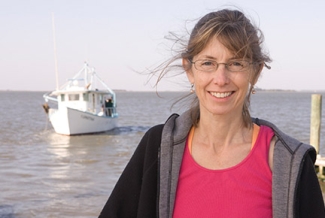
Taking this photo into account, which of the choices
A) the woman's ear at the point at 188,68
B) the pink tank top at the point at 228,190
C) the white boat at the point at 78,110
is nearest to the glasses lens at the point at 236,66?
the woman's ear at the point at 188,68

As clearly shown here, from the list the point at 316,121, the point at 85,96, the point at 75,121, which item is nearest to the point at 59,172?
the point at 316,121

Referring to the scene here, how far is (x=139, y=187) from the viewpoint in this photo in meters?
1.92

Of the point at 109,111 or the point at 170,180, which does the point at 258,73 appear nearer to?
the point at 170,180

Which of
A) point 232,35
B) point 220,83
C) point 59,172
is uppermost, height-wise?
point 232,35

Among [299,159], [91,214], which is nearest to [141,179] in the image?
[299,159]

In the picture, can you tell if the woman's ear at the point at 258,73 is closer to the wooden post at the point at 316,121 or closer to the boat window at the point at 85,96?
the wooden post at the point at 316,121

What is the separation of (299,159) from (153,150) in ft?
1.69

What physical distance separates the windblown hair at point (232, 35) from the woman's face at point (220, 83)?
0.02 metres

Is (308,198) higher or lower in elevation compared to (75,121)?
higher

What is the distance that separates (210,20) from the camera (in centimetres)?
193

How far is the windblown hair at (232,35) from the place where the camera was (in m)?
1.91

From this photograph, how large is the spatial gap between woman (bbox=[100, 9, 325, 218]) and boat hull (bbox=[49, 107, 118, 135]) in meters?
22.8

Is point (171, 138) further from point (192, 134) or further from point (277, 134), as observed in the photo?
point (277, 134)

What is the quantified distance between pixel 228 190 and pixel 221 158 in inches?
5.7
